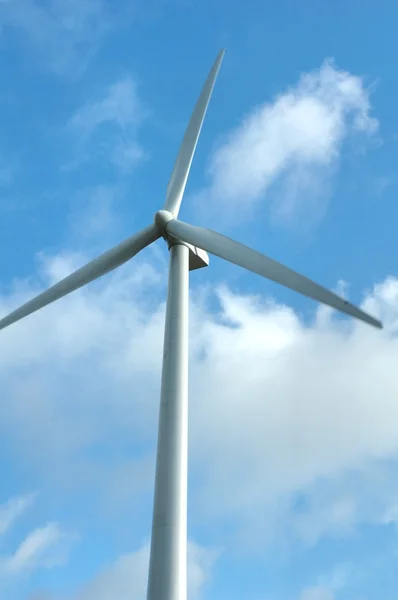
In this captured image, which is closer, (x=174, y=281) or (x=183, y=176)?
(x=174, y=281)

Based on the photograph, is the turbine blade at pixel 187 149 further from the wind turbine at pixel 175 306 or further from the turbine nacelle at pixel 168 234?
the turbine nacelle at pixel 168 234

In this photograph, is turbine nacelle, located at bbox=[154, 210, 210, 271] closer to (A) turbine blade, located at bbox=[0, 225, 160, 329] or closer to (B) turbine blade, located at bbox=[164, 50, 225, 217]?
(A) turbine blade, located at bbox=[0, 225, 160, 329]

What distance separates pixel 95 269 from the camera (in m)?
25.8

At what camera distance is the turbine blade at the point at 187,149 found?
27062mm

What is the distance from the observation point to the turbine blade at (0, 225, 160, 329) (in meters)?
25.3

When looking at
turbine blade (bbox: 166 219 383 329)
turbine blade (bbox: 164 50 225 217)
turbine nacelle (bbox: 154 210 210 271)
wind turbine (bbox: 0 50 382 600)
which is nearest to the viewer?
wind turbine (bbox: 0 50 382 600)

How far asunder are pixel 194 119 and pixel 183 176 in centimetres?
317

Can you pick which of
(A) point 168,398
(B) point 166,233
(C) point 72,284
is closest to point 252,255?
(B) point 166,233

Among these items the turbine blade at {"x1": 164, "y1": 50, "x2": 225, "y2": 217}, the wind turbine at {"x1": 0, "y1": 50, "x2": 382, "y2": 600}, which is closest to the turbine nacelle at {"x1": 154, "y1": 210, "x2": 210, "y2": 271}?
the wind turbine at {"x1": 0, "y1": 50, "x2": 382, "y2": 600}

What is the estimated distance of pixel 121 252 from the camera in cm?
2552

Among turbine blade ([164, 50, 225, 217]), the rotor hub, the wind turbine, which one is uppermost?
turbine blade ([164, 50, 225, 217])

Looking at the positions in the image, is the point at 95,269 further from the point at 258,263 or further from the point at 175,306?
the point at 258,263

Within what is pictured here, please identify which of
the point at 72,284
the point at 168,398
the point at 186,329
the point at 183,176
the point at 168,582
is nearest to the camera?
the point at 168,582

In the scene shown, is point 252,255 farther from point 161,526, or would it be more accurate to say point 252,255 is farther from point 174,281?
point 161,526
